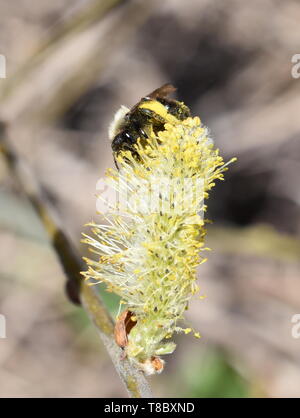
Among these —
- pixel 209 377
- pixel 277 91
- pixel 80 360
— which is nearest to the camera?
pixel 209 377

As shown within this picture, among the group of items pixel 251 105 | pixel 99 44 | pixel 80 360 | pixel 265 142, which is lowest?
pixel 80 360

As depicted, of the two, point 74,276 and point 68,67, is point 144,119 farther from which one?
point 68,67

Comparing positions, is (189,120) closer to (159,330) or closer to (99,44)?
(159,330)

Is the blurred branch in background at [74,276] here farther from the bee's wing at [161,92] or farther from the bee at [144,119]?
the bee's wing at [161,92]

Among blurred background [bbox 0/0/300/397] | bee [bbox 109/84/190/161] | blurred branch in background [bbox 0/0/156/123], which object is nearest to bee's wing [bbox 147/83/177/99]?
bee [bbox 109/84/190/161]

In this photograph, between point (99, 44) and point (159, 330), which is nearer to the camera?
point (159, 330)

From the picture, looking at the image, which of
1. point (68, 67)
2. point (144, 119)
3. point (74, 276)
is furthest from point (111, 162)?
point (144, 119)

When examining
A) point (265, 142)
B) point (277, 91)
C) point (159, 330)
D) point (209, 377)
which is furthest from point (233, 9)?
point (159, 330)

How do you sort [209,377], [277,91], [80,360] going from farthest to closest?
[277,91]
[80,360]
[209,377]
